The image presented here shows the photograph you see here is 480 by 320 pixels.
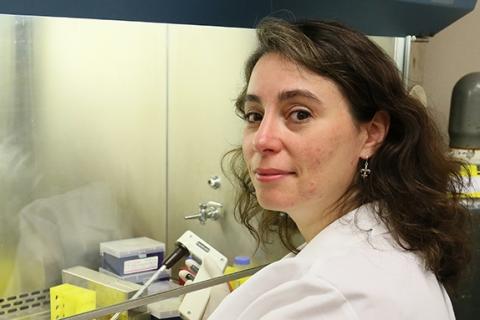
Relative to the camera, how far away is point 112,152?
58.1 inches

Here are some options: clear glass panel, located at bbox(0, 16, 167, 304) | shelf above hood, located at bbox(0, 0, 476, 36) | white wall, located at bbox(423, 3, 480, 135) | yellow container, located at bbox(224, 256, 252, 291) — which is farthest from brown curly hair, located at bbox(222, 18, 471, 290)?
white wall, located at bbox(423, 3, 480, 135)

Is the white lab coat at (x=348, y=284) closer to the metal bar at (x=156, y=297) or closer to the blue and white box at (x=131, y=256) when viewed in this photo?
the metal bar at (x=156, y=297)

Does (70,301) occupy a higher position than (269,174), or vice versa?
(269,174)

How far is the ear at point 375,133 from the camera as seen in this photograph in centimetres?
94

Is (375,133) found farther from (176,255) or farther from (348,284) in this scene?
(176,255)

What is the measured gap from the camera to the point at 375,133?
0.95 metres

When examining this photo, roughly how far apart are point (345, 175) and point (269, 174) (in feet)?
0.43

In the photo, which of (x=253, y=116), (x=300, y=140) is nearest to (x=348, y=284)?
(x=300, y=140)

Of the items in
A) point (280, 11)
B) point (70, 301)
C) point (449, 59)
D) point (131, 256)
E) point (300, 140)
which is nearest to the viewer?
point (300, 140)

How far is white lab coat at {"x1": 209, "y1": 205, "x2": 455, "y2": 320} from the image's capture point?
2.45 feet

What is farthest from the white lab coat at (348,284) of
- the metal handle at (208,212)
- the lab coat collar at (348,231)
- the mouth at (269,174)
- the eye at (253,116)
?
the metal handle at (208,212)

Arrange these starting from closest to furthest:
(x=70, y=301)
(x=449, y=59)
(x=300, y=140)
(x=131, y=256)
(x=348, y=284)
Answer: (x=348, y=284)
(x=300, y=140)
(x=70, y=301)
(x=131, y=256)
(x=449, y=59)

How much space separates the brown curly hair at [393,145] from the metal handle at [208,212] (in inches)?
28.3

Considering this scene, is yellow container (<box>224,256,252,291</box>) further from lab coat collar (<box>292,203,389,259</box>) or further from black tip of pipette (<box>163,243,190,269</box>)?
lab coat collar (<box>292,203,389,259</box>)
